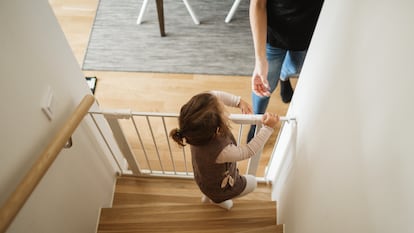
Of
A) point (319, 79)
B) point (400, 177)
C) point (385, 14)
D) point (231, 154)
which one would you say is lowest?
point (231, 154)

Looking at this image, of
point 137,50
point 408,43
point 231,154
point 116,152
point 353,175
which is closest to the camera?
point 408,43

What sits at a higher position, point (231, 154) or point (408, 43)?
point (408, 43)

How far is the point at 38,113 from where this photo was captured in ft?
3.38

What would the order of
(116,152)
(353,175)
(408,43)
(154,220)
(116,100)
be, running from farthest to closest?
(116,100)
(116,152)
(154,220)
(353,175)
(408,43)

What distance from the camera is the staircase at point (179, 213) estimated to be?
5.51 ft

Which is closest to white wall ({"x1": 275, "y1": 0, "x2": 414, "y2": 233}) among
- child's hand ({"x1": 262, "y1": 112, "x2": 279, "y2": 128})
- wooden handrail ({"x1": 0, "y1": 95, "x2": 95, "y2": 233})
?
child's hand ({"x1": 262, "y1": 112, "x2": 279, "y2": 128})

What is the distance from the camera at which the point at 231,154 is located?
1256 millimetres

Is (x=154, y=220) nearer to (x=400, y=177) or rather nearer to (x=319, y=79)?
(x=319, y=79)

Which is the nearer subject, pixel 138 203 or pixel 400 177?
pixel 400 177

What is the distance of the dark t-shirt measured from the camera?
138 cm

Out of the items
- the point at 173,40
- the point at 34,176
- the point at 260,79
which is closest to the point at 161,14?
the point at 173,40

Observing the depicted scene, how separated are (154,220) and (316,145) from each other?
40.4 inches

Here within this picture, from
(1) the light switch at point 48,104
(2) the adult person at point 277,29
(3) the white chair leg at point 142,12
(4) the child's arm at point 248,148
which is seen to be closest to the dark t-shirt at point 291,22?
(2) the adult person at point 277,29

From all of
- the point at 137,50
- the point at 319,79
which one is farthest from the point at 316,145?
the point at 137,50
